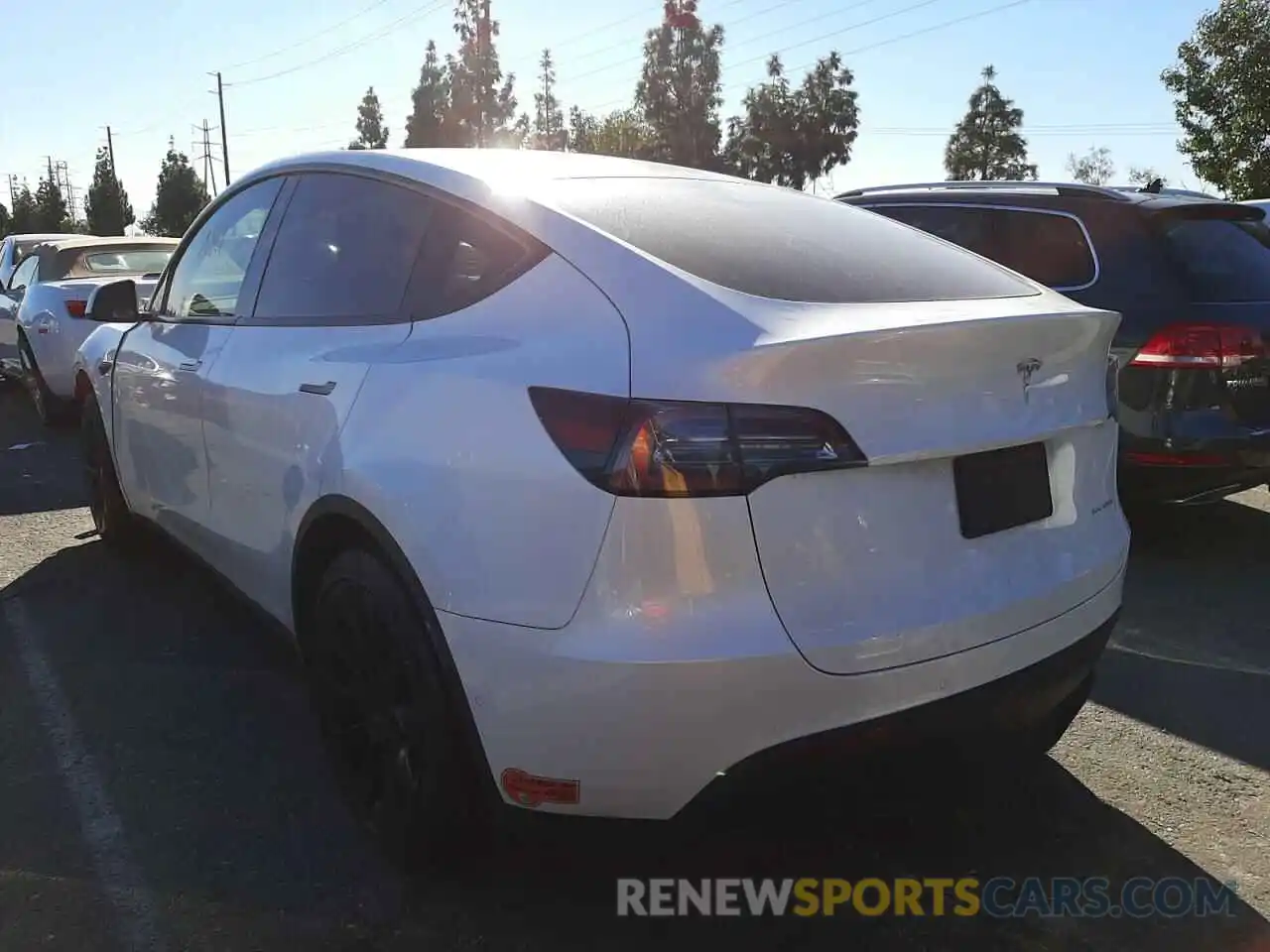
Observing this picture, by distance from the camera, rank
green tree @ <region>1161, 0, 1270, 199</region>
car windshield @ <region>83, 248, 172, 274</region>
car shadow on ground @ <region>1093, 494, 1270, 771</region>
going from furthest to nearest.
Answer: green tree @ <region>1161, 0, 1270, 199</region>, car windshield @ <region>83, 248, 172, 274</region>, car shadow on ground @ <region>1093, 494, 1270, 771</region>

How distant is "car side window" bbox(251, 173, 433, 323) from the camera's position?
271 cm

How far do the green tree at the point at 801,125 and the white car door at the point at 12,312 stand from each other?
50177 millimetres

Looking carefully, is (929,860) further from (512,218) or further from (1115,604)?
(512,218)

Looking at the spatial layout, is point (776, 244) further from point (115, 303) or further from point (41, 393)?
point (41, 393)

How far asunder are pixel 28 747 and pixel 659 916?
2.00m

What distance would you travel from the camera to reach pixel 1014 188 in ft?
18.0

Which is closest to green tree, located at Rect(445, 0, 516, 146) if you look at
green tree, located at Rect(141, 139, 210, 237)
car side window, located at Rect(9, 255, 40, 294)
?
green tree, located at Rect(141, 139, 210, 237)

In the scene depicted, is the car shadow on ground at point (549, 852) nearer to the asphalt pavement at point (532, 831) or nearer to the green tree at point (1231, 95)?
the asphalt pavement at point (532, 831)

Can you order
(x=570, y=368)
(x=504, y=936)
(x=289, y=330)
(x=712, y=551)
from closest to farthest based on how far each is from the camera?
(x=712, y=551) → (x=570, y=368) → (x=504, y=936) → (x=289, y=330)

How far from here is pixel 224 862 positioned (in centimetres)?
261

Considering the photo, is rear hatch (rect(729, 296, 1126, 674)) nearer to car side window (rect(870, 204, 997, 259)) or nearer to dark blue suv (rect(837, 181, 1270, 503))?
dark blue suv (rect(837, 181, 1270, 503))

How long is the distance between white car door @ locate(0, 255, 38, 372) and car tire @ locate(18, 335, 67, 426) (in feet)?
2.62

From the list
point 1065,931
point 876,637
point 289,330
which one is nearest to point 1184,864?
point 1065,931

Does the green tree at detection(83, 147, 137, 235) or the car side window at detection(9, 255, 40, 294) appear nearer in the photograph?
the car side window at detection(9, 255, 40, 294)
